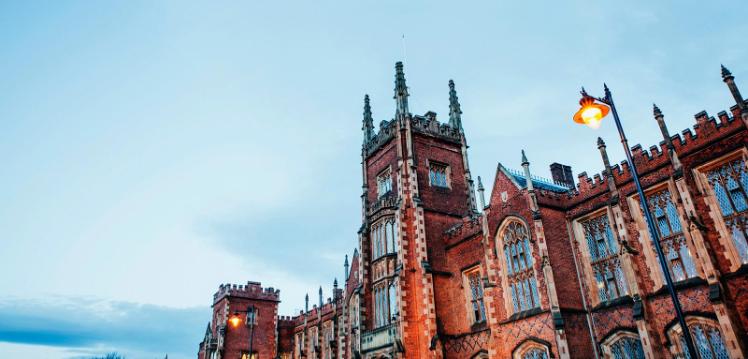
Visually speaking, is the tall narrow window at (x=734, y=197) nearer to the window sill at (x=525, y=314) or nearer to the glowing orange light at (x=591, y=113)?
the window sill at (x=525, y=314)

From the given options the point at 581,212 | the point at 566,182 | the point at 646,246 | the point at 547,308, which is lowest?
the point at 547,308

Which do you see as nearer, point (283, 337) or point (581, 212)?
point (581, 212)

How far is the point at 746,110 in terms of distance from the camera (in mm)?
15891

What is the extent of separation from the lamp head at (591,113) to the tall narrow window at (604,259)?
11.0 m

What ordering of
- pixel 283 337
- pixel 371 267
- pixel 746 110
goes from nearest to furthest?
pixel 746 110
pixel 371 267
pixel 283 337

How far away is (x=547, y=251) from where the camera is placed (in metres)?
20.2

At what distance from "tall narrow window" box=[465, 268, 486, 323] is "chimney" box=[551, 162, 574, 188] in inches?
335

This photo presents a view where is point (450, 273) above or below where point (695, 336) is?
above

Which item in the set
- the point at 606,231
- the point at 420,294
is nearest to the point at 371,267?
the point at 420,294

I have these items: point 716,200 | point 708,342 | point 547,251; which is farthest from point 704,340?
point 547,251

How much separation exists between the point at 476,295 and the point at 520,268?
12.4 feet

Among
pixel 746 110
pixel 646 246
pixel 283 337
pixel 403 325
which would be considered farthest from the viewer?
pixel 283 337

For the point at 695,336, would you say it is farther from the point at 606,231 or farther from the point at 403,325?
the point at 403,325

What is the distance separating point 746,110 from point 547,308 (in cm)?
977
